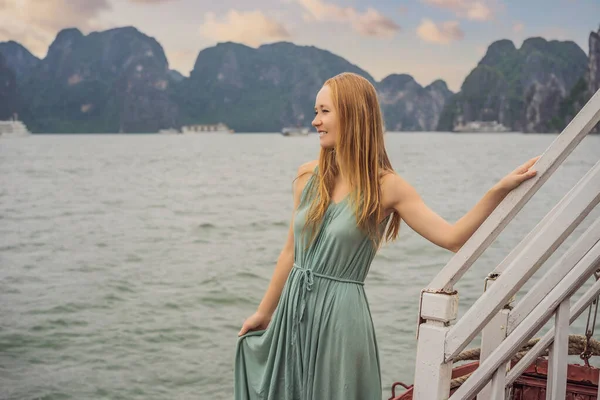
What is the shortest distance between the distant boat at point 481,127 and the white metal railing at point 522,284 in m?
160

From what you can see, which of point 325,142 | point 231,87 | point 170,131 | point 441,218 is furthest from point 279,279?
point 231,87

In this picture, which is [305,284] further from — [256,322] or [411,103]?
[411,103]

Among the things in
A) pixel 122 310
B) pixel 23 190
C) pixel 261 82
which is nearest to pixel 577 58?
pixel 261 82

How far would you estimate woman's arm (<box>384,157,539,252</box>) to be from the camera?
1.72m

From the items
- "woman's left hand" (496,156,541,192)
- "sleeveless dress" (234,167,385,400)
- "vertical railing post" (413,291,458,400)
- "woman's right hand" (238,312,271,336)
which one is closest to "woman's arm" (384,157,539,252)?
"woman's left hand" (496,156,541,192)

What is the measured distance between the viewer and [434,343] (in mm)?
1663

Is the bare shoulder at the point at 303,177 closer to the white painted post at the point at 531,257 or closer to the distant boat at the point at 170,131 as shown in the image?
the white painted post at the point at 531,257

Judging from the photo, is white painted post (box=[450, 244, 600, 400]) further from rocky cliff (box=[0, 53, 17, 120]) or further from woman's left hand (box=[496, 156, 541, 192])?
rocky cliff (box=[0, 53, 17, 120])

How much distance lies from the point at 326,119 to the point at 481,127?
162m

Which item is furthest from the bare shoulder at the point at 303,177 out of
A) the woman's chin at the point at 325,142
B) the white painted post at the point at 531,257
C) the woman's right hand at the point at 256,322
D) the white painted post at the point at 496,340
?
the white painted post at the point at 531,257

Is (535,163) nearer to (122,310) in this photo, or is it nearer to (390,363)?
(390,363)

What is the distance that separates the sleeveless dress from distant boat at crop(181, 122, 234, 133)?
548 feet

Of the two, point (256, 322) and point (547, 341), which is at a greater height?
point (547, 341)

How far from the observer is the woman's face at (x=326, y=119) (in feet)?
7.09
